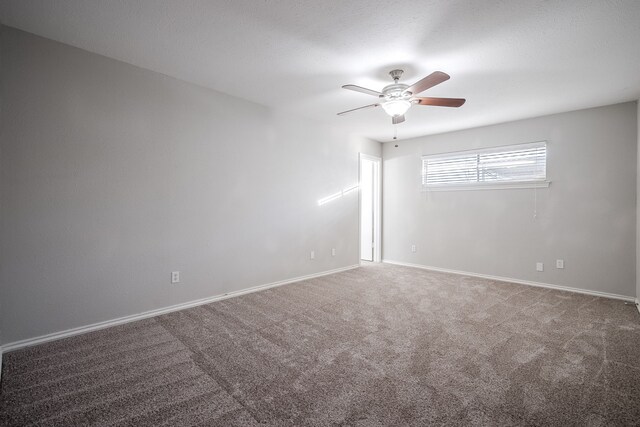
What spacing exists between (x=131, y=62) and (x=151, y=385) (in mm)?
2773

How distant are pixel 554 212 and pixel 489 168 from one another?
1.08 m

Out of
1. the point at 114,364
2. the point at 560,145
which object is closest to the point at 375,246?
the point at 560,145

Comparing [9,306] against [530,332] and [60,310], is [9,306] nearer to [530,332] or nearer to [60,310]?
[60,310]

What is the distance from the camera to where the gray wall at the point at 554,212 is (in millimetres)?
3725

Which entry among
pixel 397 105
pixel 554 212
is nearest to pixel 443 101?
pixel 397 105

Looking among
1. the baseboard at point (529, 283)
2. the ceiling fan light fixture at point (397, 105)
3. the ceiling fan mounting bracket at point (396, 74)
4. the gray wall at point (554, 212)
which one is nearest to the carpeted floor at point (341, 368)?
the baseboard at point (529, 283)

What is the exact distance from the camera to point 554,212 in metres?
4.18

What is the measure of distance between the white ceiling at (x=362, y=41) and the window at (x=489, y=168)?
1.00 metres

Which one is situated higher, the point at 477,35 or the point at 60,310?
the point at 477,35

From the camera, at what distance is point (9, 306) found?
2295mm

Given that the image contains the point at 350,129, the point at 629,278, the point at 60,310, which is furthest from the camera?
the point at 350,129

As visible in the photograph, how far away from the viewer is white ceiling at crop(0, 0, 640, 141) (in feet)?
6.63

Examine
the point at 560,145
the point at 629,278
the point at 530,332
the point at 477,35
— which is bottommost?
the point at 530,332

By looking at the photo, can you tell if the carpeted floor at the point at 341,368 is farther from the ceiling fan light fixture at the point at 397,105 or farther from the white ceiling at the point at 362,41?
the white ceiling at the point at 362,41
